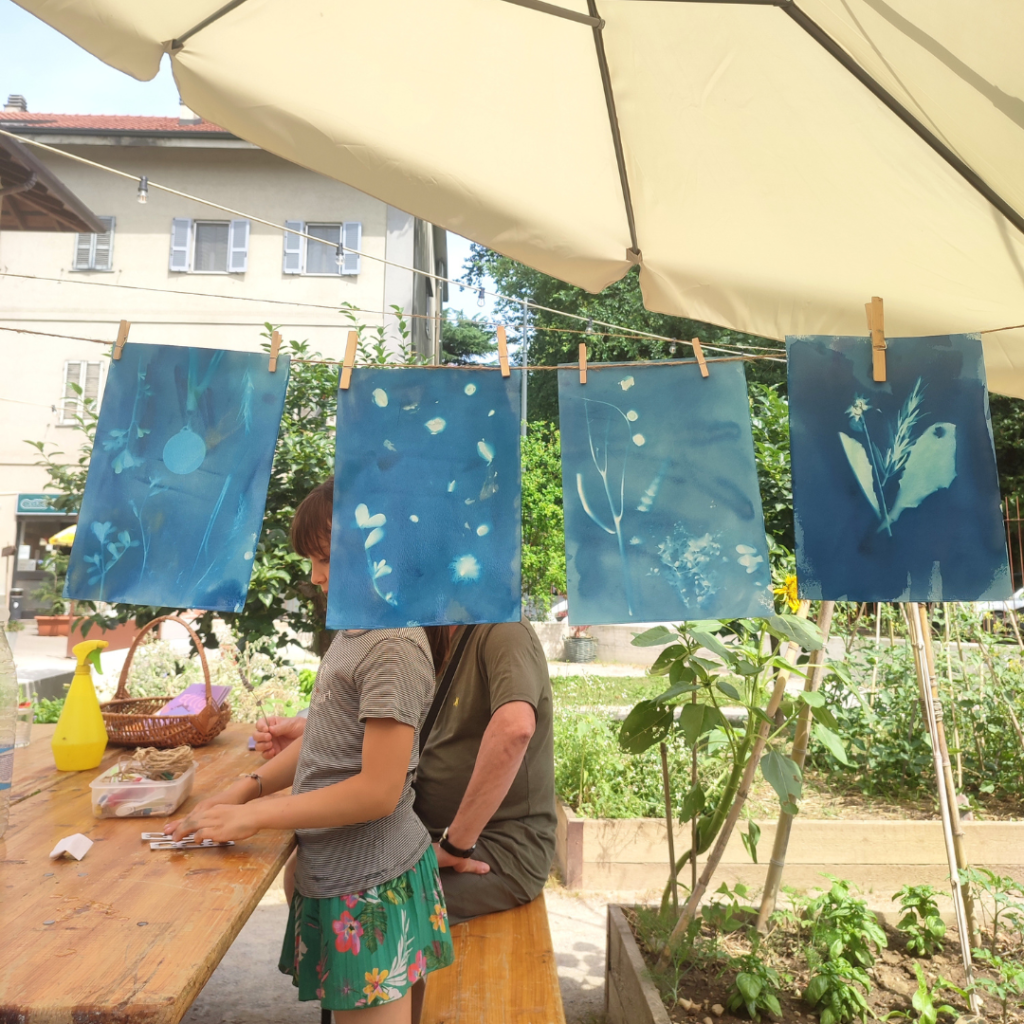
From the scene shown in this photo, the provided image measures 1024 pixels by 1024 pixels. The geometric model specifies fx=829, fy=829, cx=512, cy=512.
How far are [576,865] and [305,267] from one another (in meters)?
11.5

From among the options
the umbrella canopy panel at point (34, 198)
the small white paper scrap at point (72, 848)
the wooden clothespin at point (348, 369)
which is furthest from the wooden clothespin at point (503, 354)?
the umbrella canopy panel at point (34, 198)

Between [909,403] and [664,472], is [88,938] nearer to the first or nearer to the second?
[664,472]

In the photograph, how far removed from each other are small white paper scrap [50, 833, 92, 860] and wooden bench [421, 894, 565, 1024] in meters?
0.80

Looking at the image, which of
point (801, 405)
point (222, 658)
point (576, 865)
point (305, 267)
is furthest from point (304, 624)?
point (305, 267)

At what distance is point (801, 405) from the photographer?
1681mm

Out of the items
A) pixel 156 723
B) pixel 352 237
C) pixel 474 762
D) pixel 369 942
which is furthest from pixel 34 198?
pixel 352 237

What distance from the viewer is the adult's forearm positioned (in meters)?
2.02

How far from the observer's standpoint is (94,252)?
528 inches

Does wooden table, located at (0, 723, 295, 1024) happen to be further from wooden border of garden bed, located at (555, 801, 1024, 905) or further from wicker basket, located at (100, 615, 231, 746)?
wooden border of garden bed, located at (555, 801, 1024, 905)

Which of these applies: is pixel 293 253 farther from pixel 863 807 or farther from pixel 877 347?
pixel 877 347

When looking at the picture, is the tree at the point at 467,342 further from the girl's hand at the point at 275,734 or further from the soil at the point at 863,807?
the girl's hand at the point at 275,734

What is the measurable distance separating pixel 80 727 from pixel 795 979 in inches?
87.8

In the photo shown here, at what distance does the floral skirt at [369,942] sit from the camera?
58.1 inches

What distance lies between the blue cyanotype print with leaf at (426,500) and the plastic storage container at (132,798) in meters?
0.68
